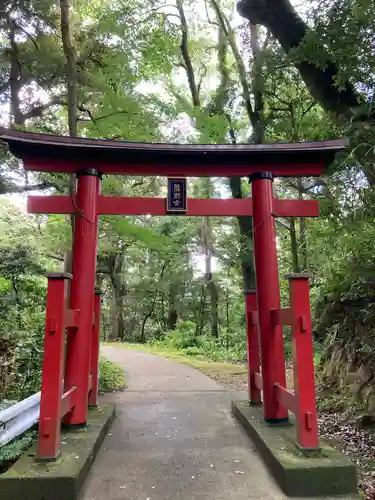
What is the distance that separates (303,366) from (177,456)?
4.93 feet

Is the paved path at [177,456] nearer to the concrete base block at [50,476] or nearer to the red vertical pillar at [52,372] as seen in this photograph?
the concrete base block at [50,476]

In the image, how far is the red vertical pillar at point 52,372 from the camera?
2.90 meters

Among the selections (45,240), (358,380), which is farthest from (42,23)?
(358,380)

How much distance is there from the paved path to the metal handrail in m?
0.80

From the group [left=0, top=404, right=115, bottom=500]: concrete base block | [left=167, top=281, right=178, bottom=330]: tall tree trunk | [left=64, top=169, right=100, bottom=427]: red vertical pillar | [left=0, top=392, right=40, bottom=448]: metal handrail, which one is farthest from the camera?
[left=167, top=281, right=178, bottom=330]: tall tree trunk

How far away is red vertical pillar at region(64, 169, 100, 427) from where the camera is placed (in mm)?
3822

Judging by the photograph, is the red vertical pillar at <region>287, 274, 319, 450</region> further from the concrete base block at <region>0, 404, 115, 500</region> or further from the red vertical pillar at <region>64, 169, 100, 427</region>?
the red vertical pillar at <region>64, 169, 100, 427</region>

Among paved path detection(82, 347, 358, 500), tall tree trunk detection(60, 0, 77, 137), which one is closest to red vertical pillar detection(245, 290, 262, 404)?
paved path detection(82, 347, 358, 500)

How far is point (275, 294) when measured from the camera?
4.12 metres

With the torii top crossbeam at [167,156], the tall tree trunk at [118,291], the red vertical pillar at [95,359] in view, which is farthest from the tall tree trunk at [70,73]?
the tall tree trunk at [118,291]

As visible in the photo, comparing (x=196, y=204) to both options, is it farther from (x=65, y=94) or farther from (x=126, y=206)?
(x=65, y=94)

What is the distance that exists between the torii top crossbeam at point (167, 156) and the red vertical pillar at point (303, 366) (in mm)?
1743

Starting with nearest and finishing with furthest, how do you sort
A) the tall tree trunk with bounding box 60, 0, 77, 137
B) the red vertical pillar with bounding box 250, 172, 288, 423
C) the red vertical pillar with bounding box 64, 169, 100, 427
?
the red vertical pillar with bounding box 64, 169, 100, 427 → the red vertical pillar with bounding box 250, 172, 288, 423 → the tall tree trunk with bounding box 60, 0, 77, 137

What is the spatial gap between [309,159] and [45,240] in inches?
255
